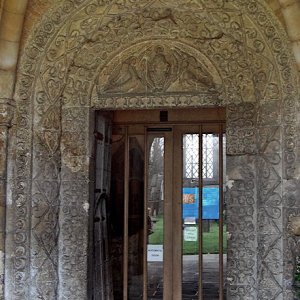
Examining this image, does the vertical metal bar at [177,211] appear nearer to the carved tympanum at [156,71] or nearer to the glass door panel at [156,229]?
the glass door panel at [156,229]

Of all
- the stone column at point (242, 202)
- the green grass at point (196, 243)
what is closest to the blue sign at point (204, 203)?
the green grass at point (196, 243)

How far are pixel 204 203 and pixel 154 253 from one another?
2.61 ft

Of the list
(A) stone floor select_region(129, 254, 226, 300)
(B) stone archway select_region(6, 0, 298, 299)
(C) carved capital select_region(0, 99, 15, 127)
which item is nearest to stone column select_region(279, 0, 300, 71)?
(B) stone archway select_region(6, 0, 298, 299)

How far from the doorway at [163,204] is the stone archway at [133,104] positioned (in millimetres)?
558

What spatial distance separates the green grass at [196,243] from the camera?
602cm

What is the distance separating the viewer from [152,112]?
20.5 feet

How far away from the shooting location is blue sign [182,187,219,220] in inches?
238

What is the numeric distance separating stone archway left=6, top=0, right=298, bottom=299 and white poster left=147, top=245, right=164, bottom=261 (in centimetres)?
97

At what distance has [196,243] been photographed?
6.08 m

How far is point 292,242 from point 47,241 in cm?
233

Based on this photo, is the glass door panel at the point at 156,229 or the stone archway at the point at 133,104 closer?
the stone archway at the point at 133,104

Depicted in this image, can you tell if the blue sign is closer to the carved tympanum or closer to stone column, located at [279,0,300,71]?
the carved tympanum

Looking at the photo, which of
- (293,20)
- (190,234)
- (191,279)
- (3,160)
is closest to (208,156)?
(190,234)

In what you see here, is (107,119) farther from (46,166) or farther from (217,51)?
(217,51)
